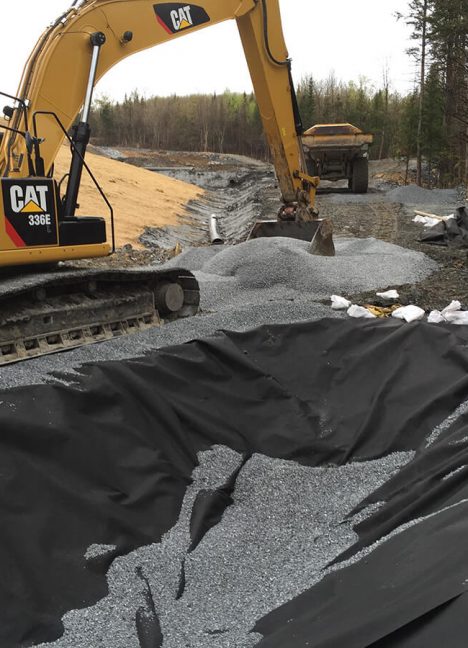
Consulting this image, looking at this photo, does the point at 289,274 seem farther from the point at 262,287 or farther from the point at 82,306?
the point at 82,306

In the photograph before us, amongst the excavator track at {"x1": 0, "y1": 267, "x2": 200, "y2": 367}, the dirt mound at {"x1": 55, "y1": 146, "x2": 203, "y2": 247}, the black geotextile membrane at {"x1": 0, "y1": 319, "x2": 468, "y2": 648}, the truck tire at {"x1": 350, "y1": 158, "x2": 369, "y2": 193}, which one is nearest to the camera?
the black geotextile membrane at {"x1": 0, "y1": 319, "x2": 468, "y2": 648}

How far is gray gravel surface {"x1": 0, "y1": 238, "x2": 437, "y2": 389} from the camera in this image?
16.9 ft

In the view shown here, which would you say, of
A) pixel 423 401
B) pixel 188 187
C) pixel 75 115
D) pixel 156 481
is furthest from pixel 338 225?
pixel 188 187

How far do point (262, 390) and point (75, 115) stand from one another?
2965 millimetres

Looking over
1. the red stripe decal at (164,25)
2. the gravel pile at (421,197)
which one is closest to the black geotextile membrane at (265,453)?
the red stripe decal at (164,25)

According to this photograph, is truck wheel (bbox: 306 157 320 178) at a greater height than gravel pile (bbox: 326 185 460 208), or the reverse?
truck wheel (bbox: 306 157 320 178)

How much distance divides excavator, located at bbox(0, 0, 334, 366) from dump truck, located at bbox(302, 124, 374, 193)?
15462mm

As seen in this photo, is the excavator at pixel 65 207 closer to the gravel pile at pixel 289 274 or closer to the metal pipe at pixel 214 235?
the gravel pile at pixel 289 274

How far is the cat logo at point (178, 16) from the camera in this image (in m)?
6.54

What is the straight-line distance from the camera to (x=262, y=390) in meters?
5.13

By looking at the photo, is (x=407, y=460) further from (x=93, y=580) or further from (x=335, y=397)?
(x=93, y=580)

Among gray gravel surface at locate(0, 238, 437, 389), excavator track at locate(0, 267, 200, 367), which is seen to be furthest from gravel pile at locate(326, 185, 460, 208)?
excavator track at locate(0, 267, 200, 367)

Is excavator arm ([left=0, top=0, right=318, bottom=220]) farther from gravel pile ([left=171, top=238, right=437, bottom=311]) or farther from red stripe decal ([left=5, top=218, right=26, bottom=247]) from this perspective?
gravel pile ([left=171, top=238, right=437, bottom=311])

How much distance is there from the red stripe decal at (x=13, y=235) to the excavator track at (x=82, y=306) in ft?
0.96
